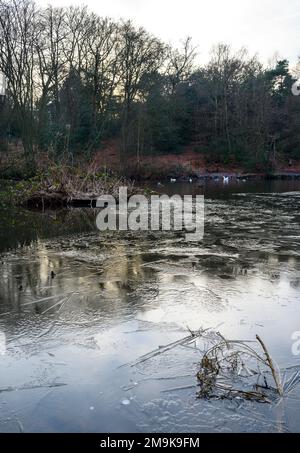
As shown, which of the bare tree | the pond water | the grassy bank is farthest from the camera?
the bare tree

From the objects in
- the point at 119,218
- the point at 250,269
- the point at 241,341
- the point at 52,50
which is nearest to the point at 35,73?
the point at 52,50

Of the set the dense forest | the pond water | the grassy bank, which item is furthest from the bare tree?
the pond water

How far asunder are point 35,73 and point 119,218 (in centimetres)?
1843

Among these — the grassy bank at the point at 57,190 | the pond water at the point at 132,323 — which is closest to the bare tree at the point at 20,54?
the grassy bank at the point at 57,190

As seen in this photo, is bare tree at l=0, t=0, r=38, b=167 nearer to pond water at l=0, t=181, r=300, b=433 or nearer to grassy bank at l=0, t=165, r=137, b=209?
grassy bank at l=0, t=165, r=137, b=209

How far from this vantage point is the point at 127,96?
36.4 meters

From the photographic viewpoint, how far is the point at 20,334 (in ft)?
14.0

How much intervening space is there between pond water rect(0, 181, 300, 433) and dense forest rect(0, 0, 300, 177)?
1282 cm

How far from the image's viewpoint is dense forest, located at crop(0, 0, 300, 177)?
24000 mm
